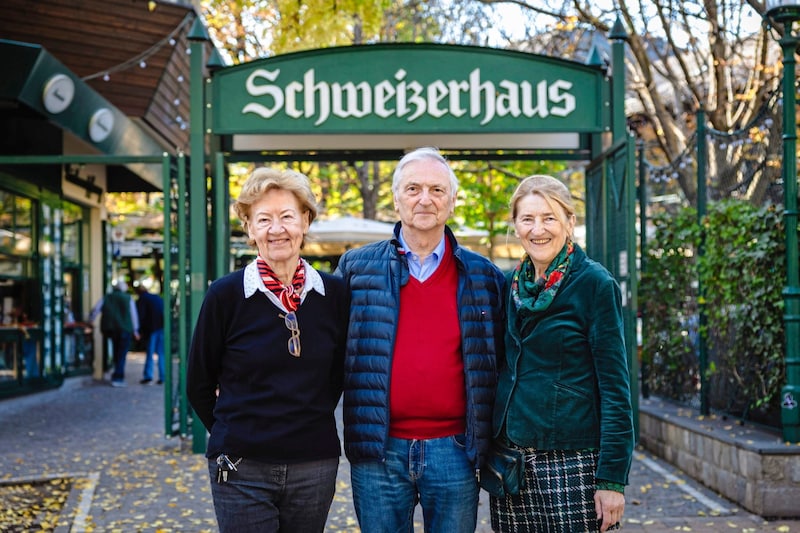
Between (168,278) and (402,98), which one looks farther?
(168,278)

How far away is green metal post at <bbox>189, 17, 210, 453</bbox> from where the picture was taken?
7711 millimetres

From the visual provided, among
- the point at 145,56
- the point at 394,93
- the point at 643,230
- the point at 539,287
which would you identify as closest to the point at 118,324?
the point at 145,56

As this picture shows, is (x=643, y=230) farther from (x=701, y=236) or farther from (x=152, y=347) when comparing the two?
(x=152, y=347)

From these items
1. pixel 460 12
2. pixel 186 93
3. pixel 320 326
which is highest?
pixel 460 12

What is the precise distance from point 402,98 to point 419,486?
4.99m

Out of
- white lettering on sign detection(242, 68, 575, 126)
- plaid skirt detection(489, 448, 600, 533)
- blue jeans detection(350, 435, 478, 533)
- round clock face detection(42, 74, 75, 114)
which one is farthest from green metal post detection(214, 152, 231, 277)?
plaid skirt detection(489, 448, 600, 533)

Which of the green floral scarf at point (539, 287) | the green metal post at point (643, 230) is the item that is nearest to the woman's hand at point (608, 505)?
the green floral scarf at point (539, 287)

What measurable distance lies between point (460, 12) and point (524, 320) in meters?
15.7

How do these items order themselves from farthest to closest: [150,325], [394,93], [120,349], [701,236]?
[150,325]
[120,349]
[394,93]
[701,236]

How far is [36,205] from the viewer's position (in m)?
13.0

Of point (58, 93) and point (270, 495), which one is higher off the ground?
point (58, 93)

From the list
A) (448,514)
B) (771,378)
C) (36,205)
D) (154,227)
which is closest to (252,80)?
(771,378)

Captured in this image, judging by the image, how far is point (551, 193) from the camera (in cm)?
316

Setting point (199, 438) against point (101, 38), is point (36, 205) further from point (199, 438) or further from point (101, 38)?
point (199, 438)
